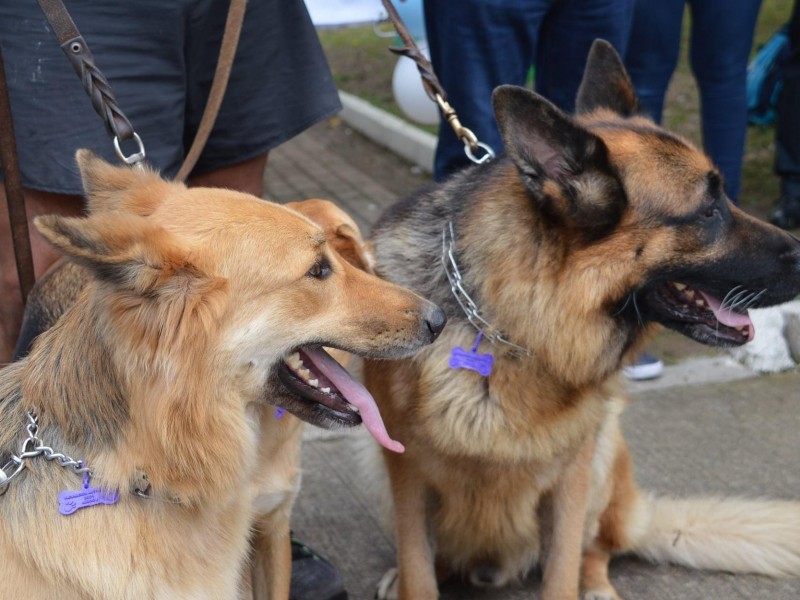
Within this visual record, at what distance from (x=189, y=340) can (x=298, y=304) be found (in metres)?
0.29

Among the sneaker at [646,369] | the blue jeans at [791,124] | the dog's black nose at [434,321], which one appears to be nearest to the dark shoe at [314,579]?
the dog's black nose at [434,321]

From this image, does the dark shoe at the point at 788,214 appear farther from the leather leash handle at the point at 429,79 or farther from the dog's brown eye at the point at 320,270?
the dog's brown eye at the point at 320,270

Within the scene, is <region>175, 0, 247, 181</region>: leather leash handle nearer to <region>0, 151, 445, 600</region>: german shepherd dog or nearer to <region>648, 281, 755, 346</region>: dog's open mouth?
<region>0, 151, 445, 600</region>: german shepherd dog

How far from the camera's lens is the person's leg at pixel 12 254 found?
293cm

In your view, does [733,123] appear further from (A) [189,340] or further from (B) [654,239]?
(A) [189,340]

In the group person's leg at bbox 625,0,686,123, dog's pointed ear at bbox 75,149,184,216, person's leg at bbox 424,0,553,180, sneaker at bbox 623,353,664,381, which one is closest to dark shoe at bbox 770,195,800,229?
person's leg at bbox 625,0,686,123

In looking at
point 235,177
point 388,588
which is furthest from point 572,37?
point 388,588

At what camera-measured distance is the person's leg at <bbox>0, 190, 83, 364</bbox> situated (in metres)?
2.93

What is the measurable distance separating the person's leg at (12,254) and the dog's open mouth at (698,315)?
1.79 meters

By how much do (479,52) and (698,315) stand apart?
141 cm

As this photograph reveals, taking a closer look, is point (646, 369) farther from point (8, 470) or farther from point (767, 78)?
point (767, 78)

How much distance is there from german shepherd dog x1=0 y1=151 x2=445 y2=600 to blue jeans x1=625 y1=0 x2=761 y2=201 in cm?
282

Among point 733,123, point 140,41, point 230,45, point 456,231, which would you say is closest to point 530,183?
point 456,231

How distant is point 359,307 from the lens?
2348 mm
